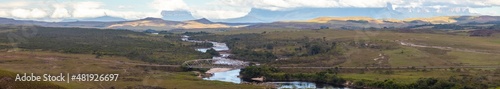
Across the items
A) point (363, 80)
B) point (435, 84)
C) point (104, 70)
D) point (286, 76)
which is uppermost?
point (435, 84)

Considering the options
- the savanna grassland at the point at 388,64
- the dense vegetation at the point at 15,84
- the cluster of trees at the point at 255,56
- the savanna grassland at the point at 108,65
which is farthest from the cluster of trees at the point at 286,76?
the dense vegetation at the point at 15,84

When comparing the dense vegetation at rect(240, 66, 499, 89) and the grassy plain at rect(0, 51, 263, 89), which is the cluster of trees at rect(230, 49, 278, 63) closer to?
the dense vegetation at rect(240, 66, 499, 89)

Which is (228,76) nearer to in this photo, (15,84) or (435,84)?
(435,84)

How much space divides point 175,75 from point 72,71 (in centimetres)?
2199

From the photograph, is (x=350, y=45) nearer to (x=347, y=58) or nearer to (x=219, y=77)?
(x=347, y=58)

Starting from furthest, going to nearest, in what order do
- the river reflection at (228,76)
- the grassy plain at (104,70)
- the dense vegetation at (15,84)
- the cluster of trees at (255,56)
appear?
the cluster of trees at (255,56) → the river reflection at (228,76) → the grassy plain at (104,70) → the dense vegetation at (15,84)

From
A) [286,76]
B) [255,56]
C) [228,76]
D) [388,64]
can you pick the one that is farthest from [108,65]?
[388,64]

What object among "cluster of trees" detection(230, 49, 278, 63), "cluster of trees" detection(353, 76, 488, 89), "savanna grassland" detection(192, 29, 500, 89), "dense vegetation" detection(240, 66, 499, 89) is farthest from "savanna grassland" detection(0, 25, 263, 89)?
"cluster of trees" detection(353, 76, 488, 89)

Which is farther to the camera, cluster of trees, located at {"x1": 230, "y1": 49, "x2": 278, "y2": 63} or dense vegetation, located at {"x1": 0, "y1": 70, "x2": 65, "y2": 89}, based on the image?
cluster of trees, located at {"x1": 230, "y1": 49, "x2": 278, "y2": 63}

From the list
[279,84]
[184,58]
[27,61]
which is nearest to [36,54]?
[27,61]

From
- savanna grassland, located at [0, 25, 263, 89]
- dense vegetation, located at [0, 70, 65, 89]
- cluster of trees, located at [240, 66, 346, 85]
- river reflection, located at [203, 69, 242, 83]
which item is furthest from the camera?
river reflection, located at [203, 69, 242, 83]

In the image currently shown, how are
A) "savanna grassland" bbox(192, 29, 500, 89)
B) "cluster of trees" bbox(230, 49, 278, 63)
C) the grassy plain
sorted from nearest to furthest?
the grassy plain → "savanna grassland" bbox(192, 29, 500, 89) → "cluster of trees" bbox(230, 49, 278, 63)

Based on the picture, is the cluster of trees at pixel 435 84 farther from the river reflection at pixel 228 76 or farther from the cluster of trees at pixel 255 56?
the cluster of trees at pixel 255 56

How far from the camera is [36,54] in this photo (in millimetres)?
159375
